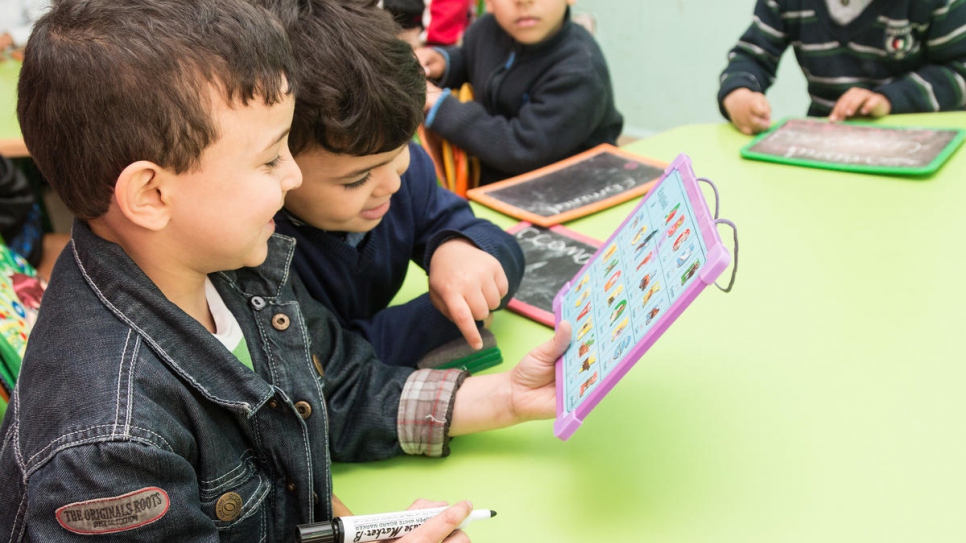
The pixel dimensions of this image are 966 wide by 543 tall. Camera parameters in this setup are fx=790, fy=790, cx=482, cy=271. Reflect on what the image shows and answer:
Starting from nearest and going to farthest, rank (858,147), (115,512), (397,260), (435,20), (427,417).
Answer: (115,512), (427,417), (397,260), (858,147), (435,20)

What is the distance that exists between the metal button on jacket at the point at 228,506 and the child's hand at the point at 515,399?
208 millimetres

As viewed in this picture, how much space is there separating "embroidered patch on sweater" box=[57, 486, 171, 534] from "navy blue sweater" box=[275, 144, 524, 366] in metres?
0.38

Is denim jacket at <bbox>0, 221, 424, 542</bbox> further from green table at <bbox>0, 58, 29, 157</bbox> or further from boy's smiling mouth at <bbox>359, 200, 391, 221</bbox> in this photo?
green table at <bbox>0, 58, 29, 157</bbox>

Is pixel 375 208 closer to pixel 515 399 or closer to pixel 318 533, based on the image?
pixel 515 399

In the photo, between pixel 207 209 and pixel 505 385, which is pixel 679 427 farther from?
pixel 207 209

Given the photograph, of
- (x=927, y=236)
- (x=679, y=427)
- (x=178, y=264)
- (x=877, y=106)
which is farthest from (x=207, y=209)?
(x=877, y=106)

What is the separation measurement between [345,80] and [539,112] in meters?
0.82

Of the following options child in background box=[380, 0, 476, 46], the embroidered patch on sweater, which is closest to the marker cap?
the embroidered patch on sweater

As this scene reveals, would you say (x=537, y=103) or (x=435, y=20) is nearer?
(x=537, y=103)

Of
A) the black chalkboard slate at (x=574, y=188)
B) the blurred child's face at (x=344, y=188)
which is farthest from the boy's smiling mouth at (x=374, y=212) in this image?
the black chalkboard slate at (x=574, y=188)

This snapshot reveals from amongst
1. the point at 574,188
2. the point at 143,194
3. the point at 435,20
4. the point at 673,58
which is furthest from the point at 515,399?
the point at 673,58

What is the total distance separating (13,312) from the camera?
36.6 inches

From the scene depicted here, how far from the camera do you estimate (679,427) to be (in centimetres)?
74

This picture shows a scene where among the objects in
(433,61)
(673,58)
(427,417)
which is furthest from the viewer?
(673,58)
